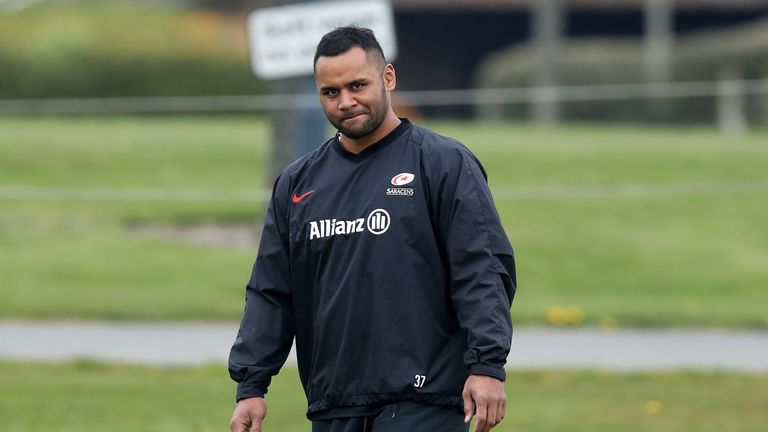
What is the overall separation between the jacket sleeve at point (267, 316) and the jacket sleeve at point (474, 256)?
1.81 feet

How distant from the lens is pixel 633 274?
40.4 ft

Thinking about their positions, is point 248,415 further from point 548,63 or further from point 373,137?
point 548,63

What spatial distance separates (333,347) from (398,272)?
0.33 metres

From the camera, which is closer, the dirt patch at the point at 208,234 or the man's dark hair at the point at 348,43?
the man's dark hair at the point at 348,43

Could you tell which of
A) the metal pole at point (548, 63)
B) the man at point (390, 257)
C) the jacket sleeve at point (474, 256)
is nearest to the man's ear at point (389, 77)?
the man at point (390, 257)

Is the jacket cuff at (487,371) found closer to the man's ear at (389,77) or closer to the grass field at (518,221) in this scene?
the man's ear at (389,77)

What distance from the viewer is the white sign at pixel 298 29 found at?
9047mm

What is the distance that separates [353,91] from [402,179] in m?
0.30

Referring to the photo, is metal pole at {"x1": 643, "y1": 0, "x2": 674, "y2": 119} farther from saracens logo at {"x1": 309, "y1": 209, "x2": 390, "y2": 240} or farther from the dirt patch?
saracens logo at {"x1": 309, "y1": 209, "x2": 390, "y2": 240}

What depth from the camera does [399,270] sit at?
14.7ft

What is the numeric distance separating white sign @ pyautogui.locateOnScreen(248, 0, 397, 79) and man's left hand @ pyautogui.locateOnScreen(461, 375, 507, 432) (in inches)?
194

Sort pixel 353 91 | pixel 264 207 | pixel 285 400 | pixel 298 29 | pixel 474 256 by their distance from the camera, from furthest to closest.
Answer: pixel 264 207, pixel 298 29, pixel 285 400, pixel 353 91, pixel 474 256

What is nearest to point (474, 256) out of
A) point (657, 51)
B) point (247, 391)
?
point (247, 391)

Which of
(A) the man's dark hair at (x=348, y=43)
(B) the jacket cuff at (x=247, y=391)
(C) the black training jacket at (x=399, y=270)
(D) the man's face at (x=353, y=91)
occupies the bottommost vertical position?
(B) the jacket cuff at (x=247, y=391)
